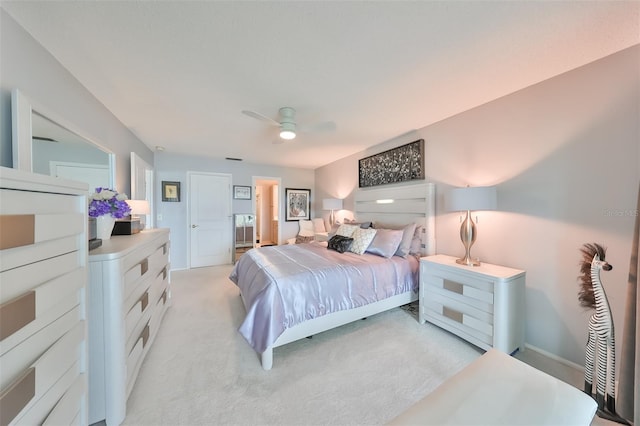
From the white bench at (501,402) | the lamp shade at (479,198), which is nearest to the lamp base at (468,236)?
the lamp shade at (479,198)

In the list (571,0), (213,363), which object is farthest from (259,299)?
(571,0)

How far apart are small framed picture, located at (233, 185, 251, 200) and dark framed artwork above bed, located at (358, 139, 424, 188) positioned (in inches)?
103

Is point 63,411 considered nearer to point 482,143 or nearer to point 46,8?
point 46,8

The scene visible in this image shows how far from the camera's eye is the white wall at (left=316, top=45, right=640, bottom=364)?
1.58 metres

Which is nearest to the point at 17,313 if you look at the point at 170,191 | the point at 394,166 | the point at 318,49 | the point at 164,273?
the point at 318,49

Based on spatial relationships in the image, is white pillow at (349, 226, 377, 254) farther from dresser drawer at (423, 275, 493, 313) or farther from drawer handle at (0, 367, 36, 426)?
drawer handle at (0, 367, 36, 426)

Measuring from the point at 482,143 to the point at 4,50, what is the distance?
11.9ft

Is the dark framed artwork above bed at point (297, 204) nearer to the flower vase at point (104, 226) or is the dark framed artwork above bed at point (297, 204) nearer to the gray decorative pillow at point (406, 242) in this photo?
the gray decorative pillow at point (406, 242)

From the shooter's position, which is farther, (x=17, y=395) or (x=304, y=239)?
(x=304, y=239)

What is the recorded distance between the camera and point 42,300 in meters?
0.80

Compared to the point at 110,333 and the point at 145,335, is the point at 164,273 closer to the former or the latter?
the point at 145,335

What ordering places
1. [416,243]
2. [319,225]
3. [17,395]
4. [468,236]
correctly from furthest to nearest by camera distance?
[319,225] < [416,243] < [468,236] < [17,395]

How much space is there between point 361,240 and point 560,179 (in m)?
1.92

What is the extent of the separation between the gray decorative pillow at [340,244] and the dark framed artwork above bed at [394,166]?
3.97 feet
